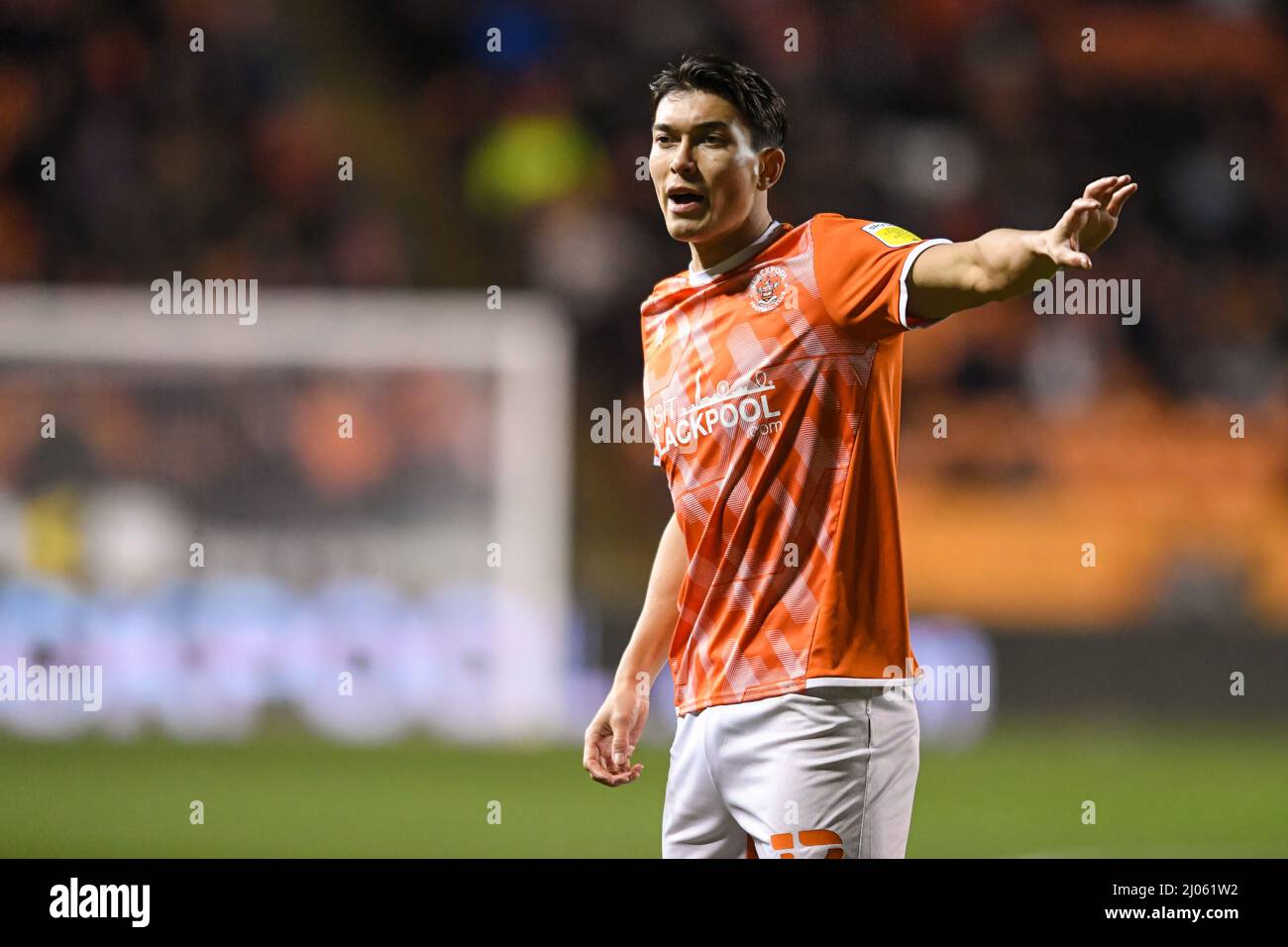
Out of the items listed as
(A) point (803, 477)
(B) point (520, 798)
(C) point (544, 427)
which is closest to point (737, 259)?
(A) point (803, 477)

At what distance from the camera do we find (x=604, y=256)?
1263cm

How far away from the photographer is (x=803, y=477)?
10.5 ft

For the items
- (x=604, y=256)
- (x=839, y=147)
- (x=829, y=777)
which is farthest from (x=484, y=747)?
(x=829, y=777)

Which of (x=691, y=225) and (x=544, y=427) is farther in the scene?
(x=544, y=427)

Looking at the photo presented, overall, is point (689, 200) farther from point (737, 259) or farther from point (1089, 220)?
point (1089, 220)

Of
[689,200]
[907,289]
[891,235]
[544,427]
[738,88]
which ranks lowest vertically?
[907,289]

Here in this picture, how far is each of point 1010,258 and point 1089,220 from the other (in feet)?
0.46

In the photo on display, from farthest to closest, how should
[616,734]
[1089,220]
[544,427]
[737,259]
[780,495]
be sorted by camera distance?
[544,427] → [616,734] → [737,259] → [780,495] → [1089,220]

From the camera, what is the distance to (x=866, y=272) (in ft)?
10.1

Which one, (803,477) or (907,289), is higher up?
(907,289)

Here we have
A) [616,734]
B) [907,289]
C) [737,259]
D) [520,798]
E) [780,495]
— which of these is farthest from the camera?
[520,798]

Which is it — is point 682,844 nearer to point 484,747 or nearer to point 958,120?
point 484,747

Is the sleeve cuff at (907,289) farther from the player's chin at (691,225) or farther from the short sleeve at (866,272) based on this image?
the player's chin at (691,225)
